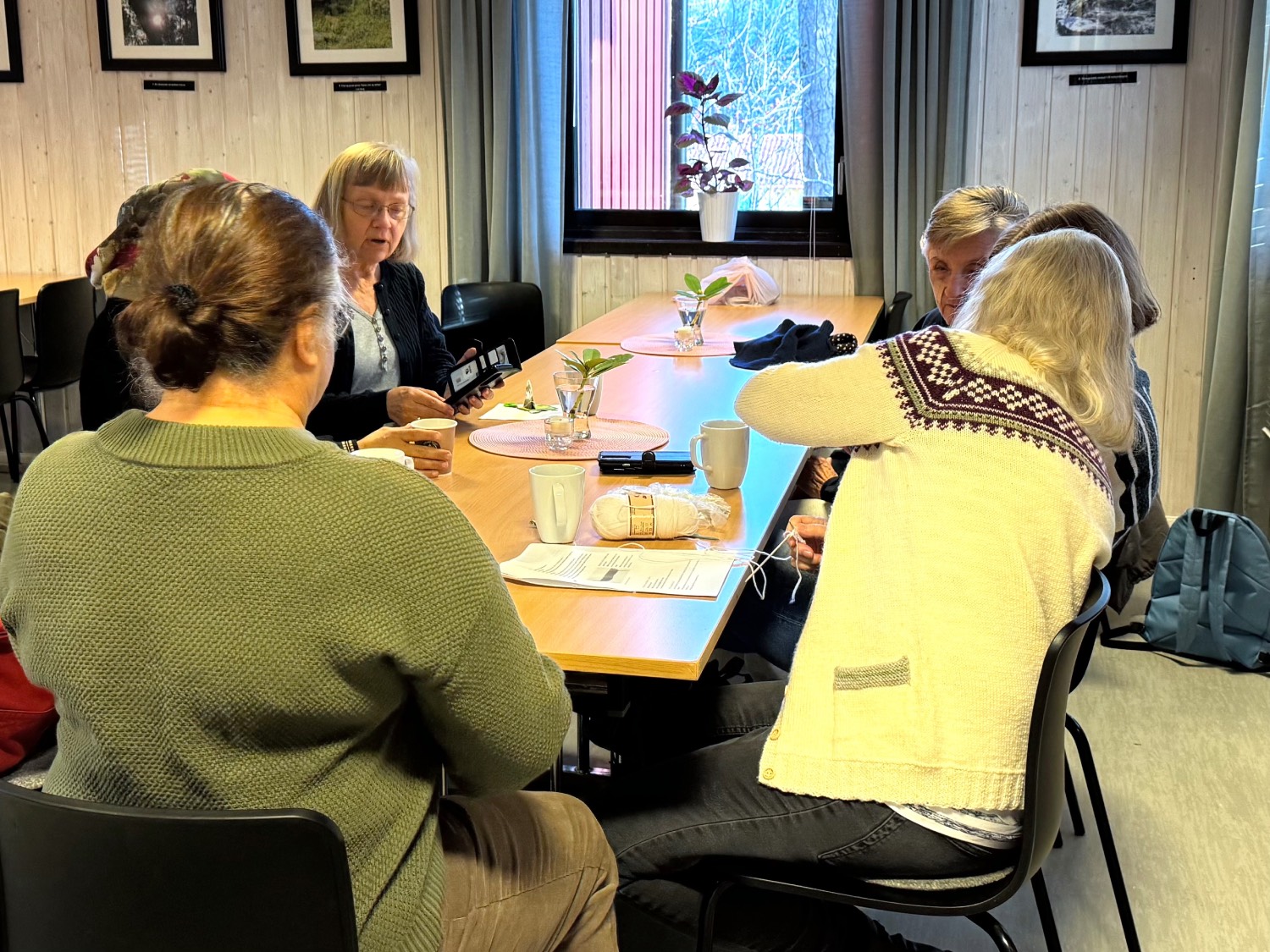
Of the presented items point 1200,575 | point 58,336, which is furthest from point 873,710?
point 58,336

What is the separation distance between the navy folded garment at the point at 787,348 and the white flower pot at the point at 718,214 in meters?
1.38

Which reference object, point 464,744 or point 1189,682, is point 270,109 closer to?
point 1189,682

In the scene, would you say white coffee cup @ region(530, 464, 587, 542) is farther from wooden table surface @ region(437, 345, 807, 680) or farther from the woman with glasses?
the woman with glasses

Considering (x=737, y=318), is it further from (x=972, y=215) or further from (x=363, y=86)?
(x=363, y=86)

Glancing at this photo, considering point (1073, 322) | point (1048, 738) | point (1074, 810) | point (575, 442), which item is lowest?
point (1074, 810)

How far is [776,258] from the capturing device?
481 centimetres

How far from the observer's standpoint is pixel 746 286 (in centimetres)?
449

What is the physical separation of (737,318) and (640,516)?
94.8 inches

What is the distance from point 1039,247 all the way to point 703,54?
344 centimetres

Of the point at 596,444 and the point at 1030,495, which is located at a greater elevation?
the point at 1030,495

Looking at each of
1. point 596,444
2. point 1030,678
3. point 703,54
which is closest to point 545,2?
point 703,54

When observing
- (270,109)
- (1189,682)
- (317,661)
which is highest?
(270,109)

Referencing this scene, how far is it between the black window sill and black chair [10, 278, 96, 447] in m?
1.80

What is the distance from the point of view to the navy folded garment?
3.15m
